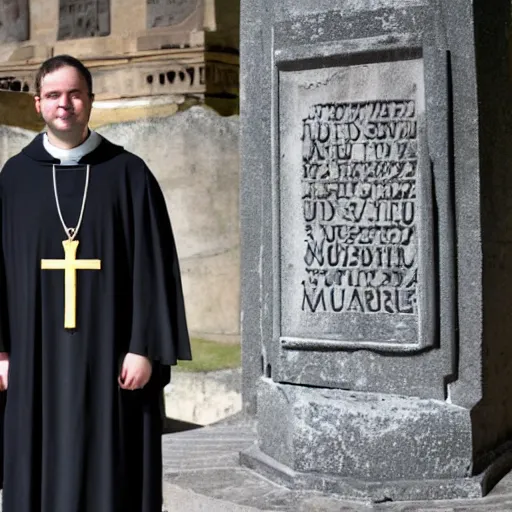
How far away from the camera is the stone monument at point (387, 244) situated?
164 inches

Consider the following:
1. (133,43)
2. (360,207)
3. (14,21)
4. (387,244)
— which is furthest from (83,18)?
(387,244)

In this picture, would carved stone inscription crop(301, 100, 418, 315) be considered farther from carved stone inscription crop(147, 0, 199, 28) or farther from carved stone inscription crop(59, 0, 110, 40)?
carved stone inscription crop(59, 0, 110, 40)

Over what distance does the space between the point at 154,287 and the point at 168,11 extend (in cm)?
466

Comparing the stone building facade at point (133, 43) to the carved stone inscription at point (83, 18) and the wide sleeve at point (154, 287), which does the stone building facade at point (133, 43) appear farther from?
the wide sleeve at point (154, 287)

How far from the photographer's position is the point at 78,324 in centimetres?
311

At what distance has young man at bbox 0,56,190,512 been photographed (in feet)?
10.2

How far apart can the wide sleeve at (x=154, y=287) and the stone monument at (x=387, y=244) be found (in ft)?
3.96

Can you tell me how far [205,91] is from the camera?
286 inches

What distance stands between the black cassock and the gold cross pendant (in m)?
0.02

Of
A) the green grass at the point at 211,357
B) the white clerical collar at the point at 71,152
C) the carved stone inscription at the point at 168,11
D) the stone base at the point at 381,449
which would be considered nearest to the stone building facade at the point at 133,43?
the carved stone inscription at the point at 168,11

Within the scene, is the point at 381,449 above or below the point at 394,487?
above

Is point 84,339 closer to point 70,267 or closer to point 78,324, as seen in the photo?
point 78,324

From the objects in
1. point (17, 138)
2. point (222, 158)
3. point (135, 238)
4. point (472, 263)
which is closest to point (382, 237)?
point (472, 263)

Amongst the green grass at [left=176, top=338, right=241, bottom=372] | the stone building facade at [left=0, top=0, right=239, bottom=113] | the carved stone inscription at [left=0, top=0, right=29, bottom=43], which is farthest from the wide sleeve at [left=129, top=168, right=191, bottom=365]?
the carved stone inscription at [left=0, top=0, right=29, bottom=43]
